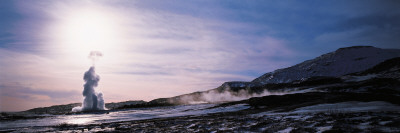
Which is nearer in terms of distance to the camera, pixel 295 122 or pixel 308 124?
pixel 308 124

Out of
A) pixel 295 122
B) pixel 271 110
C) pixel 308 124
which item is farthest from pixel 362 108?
pixel 271 110

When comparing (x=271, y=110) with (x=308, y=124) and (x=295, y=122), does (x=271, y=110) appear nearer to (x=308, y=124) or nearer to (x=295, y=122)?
(x=295, y=122)

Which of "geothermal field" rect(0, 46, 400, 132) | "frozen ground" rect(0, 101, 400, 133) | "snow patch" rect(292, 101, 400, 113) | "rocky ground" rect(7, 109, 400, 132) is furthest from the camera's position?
"snow patch" rect(292, 101, 400, 113)

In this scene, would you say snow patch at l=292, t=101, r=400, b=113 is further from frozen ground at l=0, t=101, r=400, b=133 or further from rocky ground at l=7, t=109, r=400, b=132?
rocky ground at l=7, t=109, r=400, b=132

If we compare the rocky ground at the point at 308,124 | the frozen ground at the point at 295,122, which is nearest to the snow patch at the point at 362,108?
the frozen ground at the point at 295,122

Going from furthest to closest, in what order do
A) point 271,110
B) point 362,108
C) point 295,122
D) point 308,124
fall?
point 271,110 < point 362,108 < point 295,122 < point 308,124

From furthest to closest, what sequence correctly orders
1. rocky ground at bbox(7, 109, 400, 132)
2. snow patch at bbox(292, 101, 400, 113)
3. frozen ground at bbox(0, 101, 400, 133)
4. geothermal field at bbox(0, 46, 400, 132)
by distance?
snow patch at bbox(292, 101, 400, 113)
geothermal field at bbox(0, 46, 400, 132)
frozen ground at bbox(0, 101, 400, 133)
rocky ground at bbox(7, 109, 400, 132)

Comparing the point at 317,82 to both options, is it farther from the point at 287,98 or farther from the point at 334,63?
the point at 334,63

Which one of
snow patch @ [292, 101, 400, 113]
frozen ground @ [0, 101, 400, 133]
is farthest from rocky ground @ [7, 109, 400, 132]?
snow patch @ [292, 101, 400, 113]

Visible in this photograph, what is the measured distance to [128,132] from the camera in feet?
48.6

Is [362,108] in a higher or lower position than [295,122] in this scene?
lower

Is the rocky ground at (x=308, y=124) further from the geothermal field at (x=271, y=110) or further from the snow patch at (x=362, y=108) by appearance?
the snow patch at (x=362, y=108)

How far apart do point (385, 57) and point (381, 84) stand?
5643 inches

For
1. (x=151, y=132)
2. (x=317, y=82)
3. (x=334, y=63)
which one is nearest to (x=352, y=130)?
(x=151, y=132)
